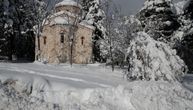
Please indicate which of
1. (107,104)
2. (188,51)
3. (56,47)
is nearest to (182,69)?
(107,104)

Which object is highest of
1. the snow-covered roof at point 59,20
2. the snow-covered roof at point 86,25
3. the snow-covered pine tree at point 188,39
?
the snow-covered roof at point 59,20

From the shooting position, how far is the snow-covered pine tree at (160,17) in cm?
3538

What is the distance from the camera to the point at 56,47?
41125 mm

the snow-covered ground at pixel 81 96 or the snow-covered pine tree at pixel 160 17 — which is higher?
the snow-covered pine tree at pixel 160 17

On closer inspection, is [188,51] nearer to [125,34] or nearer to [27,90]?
[125,34]

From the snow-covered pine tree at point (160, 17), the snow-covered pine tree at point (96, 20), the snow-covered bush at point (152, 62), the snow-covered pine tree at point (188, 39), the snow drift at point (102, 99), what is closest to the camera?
the snow drift at point (102, 99)

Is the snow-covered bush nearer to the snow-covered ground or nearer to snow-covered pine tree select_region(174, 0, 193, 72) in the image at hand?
the snow-covered ground

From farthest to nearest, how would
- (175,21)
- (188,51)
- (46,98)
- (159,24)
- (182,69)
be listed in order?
(175,21) → (159,24) → (188,51) → (182,69) → (46,98)

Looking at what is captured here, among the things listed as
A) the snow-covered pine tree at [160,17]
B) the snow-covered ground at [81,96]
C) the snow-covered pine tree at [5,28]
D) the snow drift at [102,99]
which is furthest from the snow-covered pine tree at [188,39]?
the snow-covered pine tree at [5,28]

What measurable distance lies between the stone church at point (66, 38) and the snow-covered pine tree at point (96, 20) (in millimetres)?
2161

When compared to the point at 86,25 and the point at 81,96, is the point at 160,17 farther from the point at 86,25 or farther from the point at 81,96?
the point at 81,96

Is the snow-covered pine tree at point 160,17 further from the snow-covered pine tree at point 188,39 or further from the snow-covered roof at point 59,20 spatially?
the snow-covered roof at point 59,20

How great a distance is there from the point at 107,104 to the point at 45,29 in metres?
32.5

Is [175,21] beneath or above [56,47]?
above
